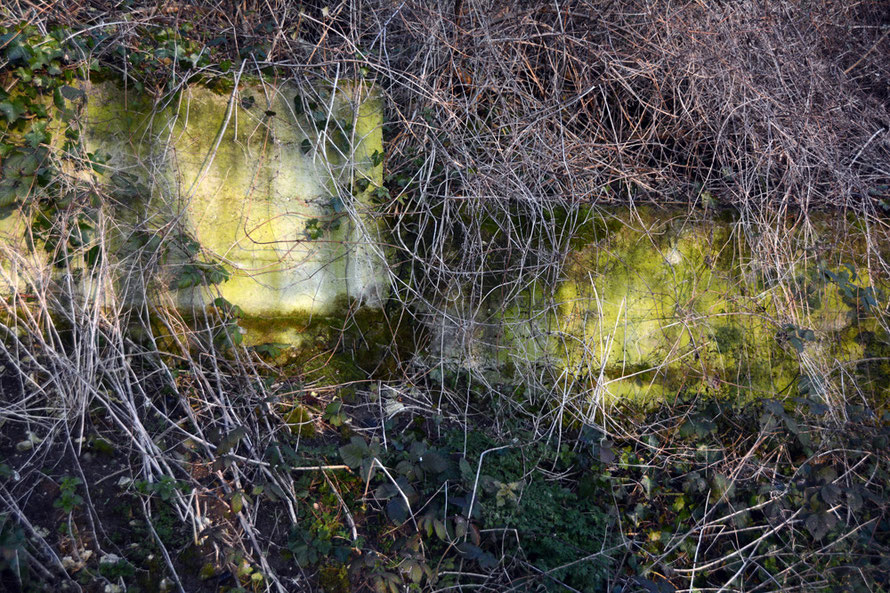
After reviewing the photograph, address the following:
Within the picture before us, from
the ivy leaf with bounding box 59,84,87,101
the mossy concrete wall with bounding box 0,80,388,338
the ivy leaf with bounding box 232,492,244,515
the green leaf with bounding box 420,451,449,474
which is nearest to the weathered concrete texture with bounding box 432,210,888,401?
the green leaf with bounding box 420,451,449,474

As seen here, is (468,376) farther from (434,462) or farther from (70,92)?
(70,92)

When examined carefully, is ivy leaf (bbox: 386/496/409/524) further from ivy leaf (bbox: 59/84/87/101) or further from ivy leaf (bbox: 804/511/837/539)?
ivy leaf (bbox: 59/84/87/101)

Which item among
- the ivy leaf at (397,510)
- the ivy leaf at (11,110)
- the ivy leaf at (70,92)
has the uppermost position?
the ivy leaf at (70,92)

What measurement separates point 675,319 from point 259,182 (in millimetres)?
2417

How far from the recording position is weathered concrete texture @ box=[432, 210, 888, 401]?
3.36 meters

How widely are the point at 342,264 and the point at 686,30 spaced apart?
2.61 meters

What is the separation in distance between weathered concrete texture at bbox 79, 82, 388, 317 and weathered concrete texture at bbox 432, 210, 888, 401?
0.73m

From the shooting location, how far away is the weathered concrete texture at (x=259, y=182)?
3.04 metres

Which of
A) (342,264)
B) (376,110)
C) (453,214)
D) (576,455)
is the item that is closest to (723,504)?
(576,455)

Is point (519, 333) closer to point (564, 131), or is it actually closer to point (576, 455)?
point (576, 455)

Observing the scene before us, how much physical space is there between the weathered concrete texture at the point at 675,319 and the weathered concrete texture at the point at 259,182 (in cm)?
73

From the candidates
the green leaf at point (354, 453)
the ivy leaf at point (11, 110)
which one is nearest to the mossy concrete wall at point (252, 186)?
the ivy leaf at point (11, 110)

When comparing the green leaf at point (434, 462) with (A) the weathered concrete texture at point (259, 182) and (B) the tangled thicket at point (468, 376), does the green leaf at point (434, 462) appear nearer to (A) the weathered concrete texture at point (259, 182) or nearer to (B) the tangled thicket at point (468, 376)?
(B) the tangled thicket at point (468, 376)

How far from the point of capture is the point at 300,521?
2602 millimetres
